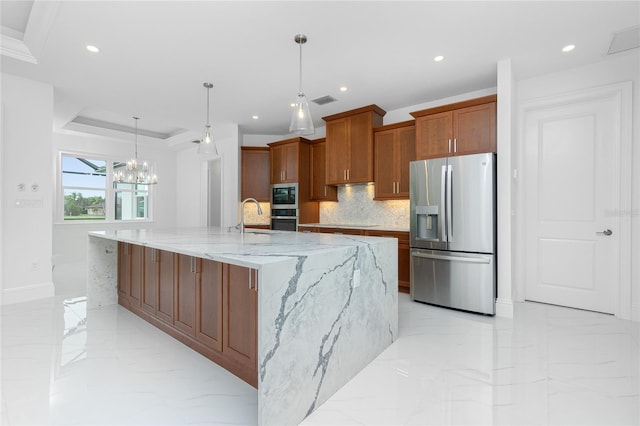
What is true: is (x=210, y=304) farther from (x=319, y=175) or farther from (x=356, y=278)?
(x=319, y=175)

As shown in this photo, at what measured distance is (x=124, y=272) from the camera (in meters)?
3.58

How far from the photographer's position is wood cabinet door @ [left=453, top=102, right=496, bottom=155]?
11.4ft

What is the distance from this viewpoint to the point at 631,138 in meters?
3.19

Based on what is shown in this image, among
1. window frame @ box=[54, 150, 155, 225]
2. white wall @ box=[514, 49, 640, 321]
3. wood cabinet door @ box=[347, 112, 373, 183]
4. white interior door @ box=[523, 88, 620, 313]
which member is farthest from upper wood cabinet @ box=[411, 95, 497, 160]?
window frame @ box=[54, 150, 155, 225]

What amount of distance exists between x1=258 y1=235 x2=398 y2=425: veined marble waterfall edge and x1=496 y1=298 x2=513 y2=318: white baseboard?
1702 mm

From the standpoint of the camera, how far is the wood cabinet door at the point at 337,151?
4.96 metres

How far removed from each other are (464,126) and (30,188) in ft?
17.8

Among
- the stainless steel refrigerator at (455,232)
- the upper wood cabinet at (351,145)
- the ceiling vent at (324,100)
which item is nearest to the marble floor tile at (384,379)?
the stainless steel refrigerator at (455,232)

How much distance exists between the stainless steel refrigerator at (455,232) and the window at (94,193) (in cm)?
693

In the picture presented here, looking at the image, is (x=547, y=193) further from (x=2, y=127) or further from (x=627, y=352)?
(x=2, y=127)

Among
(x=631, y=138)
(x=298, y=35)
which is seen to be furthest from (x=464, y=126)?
(x=298, y=35)

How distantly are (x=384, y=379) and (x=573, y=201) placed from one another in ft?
10.5

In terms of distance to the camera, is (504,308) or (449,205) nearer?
(504,308)

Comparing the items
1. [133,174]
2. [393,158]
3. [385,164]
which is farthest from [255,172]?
[393,158]
